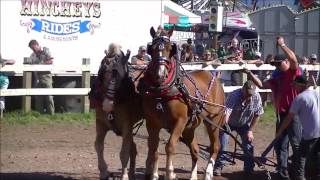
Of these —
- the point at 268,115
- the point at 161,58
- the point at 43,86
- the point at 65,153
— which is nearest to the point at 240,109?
the point at 161,58

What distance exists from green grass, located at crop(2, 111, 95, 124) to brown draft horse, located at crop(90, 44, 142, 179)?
6.51 meters

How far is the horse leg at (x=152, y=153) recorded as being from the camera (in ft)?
27.3

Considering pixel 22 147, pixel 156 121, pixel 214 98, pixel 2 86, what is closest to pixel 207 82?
pixel 214 98

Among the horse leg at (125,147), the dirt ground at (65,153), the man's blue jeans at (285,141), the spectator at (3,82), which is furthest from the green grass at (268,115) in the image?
the horse leg at (125,147)

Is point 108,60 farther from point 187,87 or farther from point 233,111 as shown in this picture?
point 233,111

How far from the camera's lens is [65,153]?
11.2m

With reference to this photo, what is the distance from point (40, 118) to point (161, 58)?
25.1 feet

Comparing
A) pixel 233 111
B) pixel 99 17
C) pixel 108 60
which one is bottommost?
pixel 233 111

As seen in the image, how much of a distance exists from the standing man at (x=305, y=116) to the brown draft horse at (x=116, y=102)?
6.32 feet

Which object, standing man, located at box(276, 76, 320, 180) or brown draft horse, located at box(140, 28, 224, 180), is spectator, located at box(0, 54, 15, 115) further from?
standing man, located at box(276, 76, 320, 180)

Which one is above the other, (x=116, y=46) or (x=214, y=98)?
(x=116, y=46)

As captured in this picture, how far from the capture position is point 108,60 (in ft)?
26.7

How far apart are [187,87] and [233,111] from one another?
1644 millimetres

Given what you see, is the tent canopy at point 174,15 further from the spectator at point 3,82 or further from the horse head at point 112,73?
the horse head at point 112,73
